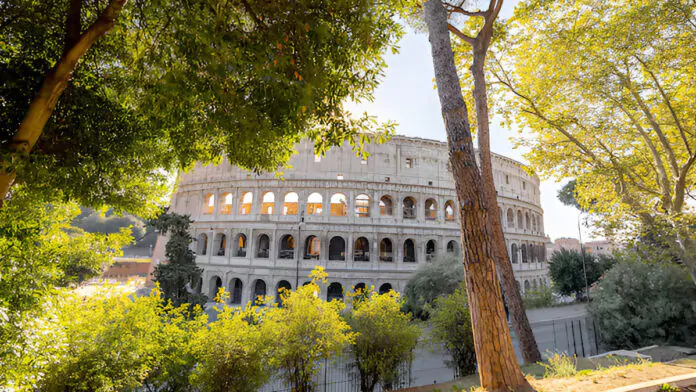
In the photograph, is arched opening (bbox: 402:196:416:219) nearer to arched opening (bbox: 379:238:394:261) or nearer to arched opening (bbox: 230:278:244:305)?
arched opening (bbox: 379:238:394:261)

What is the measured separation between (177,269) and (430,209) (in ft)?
62.0

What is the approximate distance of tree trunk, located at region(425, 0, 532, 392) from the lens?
13.4 ft

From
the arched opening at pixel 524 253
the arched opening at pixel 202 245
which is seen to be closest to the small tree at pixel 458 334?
the arched opening at pixel 202 245

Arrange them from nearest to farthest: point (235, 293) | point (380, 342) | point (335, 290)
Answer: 1. point (380, 342)
2. point (335, 290)
3. point (235, 293)

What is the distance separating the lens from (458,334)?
7.99 metres

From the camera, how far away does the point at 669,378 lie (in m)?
4.74

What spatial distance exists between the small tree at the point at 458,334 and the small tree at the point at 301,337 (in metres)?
3.28

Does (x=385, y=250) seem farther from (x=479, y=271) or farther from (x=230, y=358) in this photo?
(x=479, y=271)

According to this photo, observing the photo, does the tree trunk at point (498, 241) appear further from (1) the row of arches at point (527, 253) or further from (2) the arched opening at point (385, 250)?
(1) the row of arches at point (527, 253)

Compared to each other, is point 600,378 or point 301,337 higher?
point 301,337

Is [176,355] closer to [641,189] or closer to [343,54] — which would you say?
[343,54]

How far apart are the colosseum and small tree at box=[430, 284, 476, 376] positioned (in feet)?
40.7

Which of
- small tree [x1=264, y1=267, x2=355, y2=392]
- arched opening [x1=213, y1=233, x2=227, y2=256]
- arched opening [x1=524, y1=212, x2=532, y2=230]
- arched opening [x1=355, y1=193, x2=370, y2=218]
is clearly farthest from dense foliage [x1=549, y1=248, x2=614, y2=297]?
arched opening [x1=213, y1=233, x2=227, y2=256]

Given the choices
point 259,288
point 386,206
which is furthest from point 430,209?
point 259,288
